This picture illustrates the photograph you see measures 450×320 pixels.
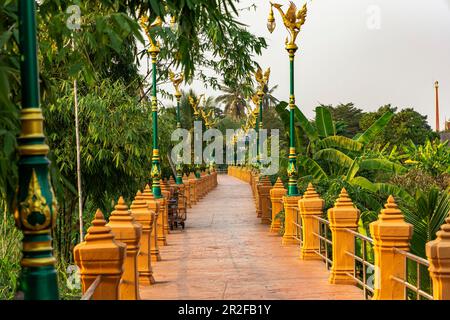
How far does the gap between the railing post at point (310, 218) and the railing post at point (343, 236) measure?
3035mm

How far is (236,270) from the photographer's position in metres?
15.1

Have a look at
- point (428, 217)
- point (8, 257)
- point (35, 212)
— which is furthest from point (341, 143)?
point (35, 212)

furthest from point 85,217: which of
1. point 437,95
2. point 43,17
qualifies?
point 437,95

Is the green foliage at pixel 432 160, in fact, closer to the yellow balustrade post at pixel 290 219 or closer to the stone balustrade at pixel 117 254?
the yellow balustrade post at pixel 290 219

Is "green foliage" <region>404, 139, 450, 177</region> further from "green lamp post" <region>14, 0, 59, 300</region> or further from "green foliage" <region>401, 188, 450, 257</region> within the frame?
"green lamp post" <region>14, 0, 59, 300</region>

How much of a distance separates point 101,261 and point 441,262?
3295mm

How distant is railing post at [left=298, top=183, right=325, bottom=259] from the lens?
52.1 ft

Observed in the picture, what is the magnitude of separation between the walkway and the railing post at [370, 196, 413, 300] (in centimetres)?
212

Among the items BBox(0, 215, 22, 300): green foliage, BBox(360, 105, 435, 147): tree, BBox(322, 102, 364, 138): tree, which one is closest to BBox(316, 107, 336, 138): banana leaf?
BBox(0, 215, 22, 300): green foliage

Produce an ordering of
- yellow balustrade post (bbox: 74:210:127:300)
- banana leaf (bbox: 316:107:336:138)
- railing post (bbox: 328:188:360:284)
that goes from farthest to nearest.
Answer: banana leaf (bbox: 316:107:336:138) < railing post (bbox: 328:188:360:284) < yellow balustrade post (bbox: 74:210:127:300)

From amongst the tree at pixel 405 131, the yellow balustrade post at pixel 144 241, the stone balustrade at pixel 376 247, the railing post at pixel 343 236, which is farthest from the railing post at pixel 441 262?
the tree at pixel 405 131

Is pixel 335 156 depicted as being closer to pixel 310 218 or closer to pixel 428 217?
pixel 310 218

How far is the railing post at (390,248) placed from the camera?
9.20m
